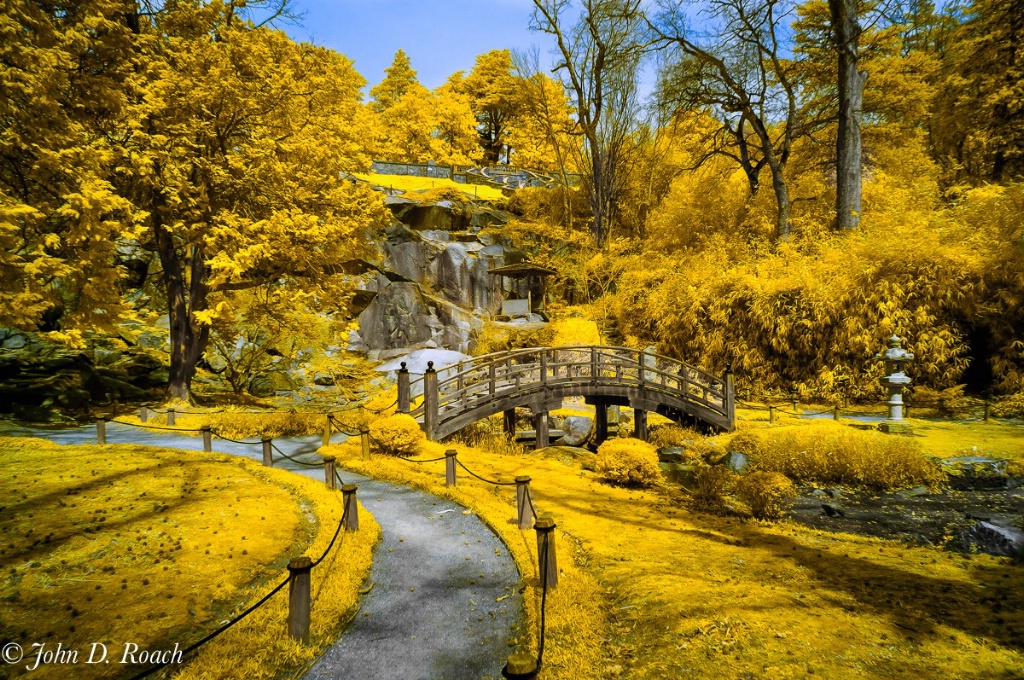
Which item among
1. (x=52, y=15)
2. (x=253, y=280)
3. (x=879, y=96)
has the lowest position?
(x=253, y=280)

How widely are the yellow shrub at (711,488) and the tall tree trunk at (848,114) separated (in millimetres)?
11472

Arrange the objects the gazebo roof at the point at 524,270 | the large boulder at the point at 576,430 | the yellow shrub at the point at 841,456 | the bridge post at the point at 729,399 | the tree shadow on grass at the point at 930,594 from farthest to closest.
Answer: the gazebo roof at the point at 524,270
the large boulder at the point at 576,430
the bridge post at the point at 729,399
the yellow shrub at the point at 841,456
the tree shadow on grass at the point at 930,594

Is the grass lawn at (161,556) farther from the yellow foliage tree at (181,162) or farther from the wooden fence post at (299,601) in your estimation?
the yellow foliage tree at (181,162)

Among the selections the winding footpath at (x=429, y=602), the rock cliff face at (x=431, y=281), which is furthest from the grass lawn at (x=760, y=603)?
the rock cliff face at (x=431, y=281)

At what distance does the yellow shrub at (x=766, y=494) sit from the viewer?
909cm

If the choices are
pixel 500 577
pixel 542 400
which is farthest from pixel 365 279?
pixel 500 577

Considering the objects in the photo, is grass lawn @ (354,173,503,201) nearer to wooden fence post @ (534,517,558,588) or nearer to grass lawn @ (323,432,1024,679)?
grass lawn @ (323,432,1024,679)

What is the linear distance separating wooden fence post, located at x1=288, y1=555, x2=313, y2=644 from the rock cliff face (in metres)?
18.7

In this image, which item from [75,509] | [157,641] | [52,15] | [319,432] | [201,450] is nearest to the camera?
[157,641]

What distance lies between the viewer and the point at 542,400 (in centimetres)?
1438

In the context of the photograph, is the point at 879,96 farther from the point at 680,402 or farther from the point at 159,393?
the point at 159,393

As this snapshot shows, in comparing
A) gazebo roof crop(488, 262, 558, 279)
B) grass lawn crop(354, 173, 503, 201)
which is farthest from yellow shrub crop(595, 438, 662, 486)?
grass lawn crop(354, 173, 503, 201)

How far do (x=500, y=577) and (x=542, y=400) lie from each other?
8.68m

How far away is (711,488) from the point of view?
10.2m
